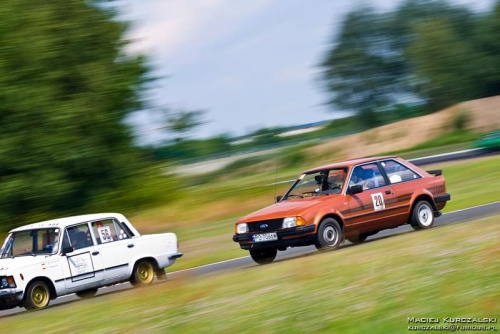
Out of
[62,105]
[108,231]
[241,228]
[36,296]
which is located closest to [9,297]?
[36,296]

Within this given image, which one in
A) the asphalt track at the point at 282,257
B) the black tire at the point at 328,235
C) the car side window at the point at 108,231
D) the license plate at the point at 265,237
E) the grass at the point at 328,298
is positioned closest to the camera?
the grass at the point at 328,298

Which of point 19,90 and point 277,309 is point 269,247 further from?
point 19,90

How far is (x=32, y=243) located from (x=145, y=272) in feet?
6.94

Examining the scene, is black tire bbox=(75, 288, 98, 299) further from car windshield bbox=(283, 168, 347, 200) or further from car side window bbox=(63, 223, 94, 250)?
car windshield bbox=(283, 168, 347, 200)

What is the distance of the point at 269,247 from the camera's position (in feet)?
47.2

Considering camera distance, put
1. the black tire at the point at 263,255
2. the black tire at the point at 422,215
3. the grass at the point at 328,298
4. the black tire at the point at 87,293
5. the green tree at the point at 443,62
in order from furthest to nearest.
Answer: the green tree at the point at 443,62
the black tire at the point at 422,215
the black tire at the point at 263,255
the black tire at the point at 87,293
the grass at the point at 328,298

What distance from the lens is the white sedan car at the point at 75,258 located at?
13.2 m

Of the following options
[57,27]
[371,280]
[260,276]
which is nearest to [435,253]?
[371,280]

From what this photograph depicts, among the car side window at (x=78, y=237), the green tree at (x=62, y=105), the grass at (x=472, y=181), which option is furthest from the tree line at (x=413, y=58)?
the car side window at (x=78, y=237)

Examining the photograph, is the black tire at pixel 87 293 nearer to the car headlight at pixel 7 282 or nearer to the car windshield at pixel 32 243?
the car windshield at pixel 32 243

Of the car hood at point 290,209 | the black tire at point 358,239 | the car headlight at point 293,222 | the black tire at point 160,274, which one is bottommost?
the black tire at point 358,239

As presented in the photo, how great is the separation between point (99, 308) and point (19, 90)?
15104mm

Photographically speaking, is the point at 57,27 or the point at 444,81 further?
the point at 444,81

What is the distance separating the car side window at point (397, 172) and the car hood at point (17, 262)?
630 centimetres
